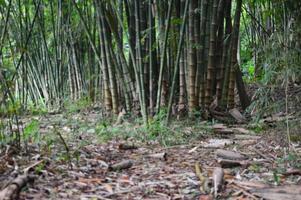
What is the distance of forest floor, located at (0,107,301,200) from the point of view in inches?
65.8

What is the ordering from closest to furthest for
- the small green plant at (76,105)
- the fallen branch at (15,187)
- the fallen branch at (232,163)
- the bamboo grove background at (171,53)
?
the fallen branch at (15,187) < the fallen branch at (232,163) < the bamboo grove background at (171,53) < the small green plant at (76,105)

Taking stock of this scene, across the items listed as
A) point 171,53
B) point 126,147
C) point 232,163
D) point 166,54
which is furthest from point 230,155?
point 171,53

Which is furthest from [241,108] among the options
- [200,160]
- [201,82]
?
[200,160]

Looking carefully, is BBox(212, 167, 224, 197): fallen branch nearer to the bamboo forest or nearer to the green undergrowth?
the bamboo forest

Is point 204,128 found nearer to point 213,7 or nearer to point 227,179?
point 213,7

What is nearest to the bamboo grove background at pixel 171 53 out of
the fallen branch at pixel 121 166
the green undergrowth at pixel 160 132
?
the green undergrowth at pixel 160 132

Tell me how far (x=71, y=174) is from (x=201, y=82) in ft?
6.41

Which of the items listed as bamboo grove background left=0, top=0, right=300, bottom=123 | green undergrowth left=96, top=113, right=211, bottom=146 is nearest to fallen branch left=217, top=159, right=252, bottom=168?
green undergrowth left=96, top=113, right=211, bottom=146

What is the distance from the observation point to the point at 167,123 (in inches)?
125

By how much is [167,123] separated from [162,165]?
38.0 inches

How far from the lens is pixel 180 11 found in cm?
376

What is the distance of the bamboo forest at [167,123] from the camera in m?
1.76

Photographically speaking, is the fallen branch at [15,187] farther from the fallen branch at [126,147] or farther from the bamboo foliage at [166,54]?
the bamboo foliage at [166,54]

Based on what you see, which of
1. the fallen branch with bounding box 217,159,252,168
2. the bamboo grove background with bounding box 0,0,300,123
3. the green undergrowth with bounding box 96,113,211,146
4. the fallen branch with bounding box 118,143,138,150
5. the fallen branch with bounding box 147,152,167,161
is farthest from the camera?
the bamboo grove background with bounding box 0,0,300,123
